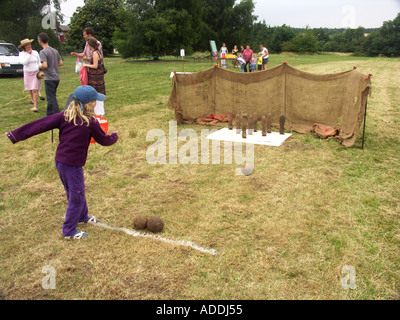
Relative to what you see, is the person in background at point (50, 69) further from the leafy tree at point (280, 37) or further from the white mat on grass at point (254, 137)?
the leafy tree at point (280, 37)

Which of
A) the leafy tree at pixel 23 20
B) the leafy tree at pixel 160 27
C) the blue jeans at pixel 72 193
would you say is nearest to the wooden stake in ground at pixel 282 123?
the blue jeans at pixel 72 193

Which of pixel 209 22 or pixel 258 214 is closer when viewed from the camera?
pixel 258 214

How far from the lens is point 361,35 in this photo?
88.6 m

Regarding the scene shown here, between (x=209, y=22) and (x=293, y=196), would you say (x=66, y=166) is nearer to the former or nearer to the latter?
(x=293, y=196)

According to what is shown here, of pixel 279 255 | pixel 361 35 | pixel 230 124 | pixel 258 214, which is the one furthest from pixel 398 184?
pixel 361 35

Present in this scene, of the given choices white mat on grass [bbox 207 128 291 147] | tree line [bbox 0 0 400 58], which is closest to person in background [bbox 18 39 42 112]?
white mat on grass [bbox 207 128 291 147]

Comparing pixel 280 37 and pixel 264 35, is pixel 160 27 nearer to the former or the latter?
pixel 280 37

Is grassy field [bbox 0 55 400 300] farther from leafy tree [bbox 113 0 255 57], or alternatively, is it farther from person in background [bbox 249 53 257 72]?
leafy tree [bbox 113 0 255 57]

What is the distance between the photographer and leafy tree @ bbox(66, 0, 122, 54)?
4884 centimetres

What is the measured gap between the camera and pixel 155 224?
3805 millimetres

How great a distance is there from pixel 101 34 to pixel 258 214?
167 ft

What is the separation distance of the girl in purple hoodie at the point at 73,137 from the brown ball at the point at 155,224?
2.35ft

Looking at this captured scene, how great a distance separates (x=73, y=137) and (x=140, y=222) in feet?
3.97
